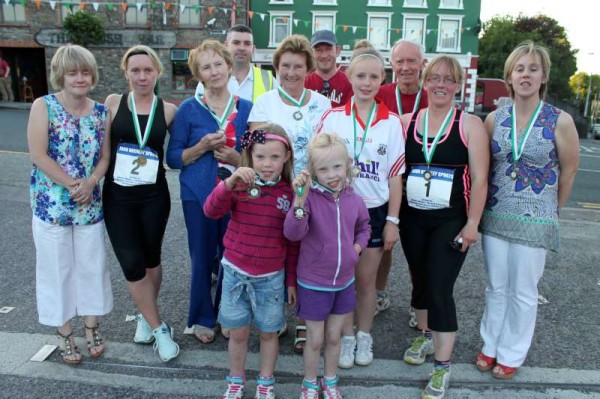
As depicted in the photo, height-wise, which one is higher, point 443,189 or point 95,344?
point 443,189

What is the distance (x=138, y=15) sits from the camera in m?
26.3

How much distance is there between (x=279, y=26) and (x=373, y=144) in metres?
27.8

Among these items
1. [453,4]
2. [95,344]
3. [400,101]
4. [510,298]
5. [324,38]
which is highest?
[453,4]

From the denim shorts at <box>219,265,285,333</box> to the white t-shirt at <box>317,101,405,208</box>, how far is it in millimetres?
786

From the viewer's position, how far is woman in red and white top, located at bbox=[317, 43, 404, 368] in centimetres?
299

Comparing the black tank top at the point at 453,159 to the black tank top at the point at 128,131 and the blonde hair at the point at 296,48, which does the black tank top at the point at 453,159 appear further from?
the black tank top at the point at 128,131

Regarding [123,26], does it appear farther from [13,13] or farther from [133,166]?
[133,166]

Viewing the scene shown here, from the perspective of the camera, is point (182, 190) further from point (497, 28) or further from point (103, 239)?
point (497, 28)

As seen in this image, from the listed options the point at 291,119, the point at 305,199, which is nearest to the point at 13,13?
the point at 291,119

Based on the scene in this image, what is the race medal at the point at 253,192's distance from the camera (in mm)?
2631

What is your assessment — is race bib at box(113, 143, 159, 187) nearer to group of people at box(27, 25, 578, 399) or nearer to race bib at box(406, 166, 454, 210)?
group of people at box(27, 25, 578, 399)

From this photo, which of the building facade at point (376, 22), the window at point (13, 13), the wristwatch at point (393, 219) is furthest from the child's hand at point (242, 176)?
the window at point (13, 13)

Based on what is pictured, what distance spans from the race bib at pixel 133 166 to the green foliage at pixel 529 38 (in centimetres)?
3636

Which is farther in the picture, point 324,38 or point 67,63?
point 324,38
